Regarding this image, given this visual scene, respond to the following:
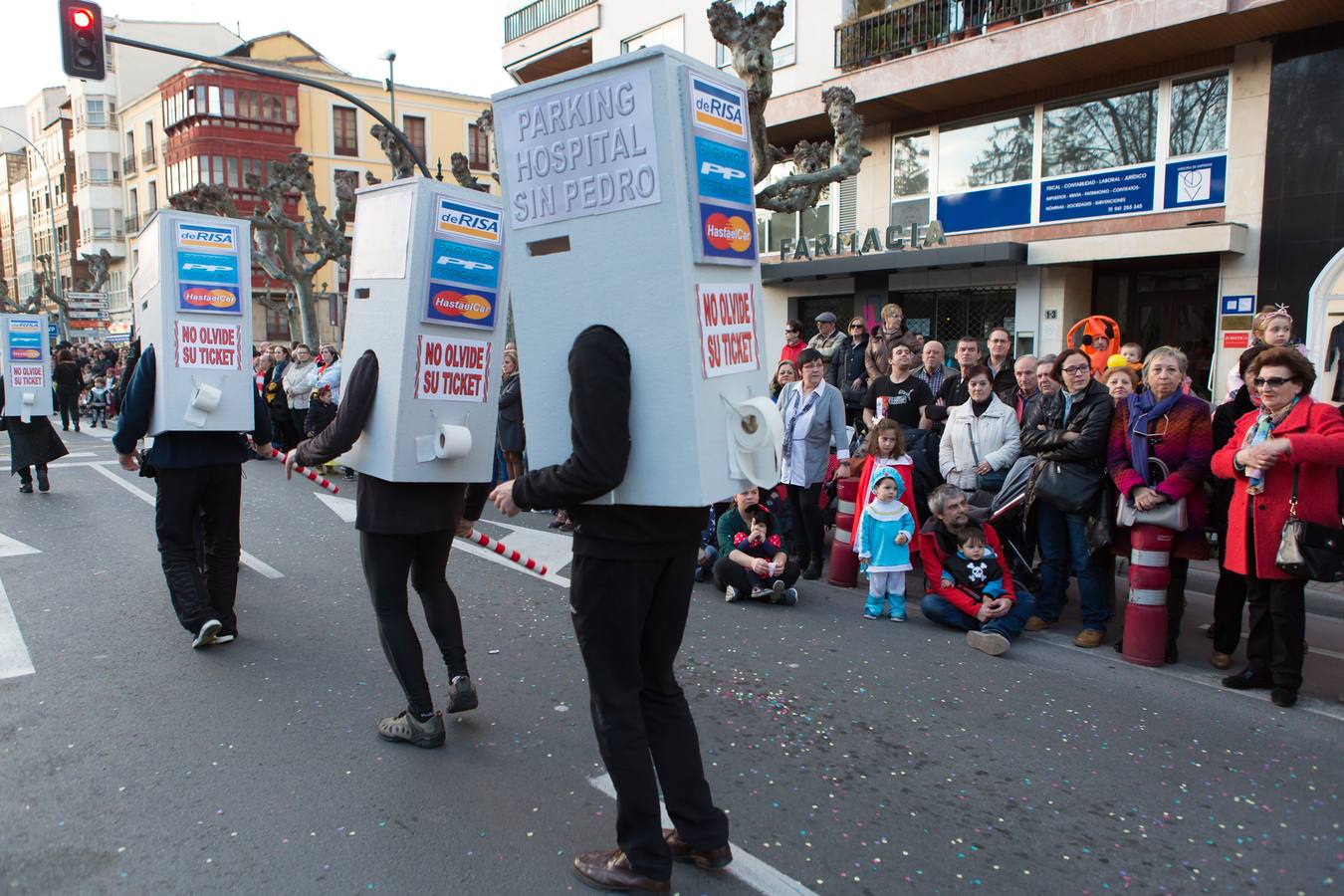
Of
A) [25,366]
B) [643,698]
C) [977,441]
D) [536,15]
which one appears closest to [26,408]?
[25,366]

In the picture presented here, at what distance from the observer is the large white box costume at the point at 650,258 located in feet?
9.61

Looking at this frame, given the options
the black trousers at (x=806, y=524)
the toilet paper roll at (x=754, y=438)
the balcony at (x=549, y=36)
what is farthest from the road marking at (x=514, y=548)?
the balcony at (x=549, y=36)

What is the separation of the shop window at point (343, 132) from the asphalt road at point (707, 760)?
51.1m

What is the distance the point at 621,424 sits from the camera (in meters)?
2.88

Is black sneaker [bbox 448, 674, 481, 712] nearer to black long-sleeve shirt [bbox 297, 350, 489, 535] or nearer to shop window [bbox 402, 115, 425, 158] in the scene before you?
black long-sleeve shirt [bbox 297, 350, 489, 535]

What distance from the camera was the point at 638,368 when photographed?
2.98 metres

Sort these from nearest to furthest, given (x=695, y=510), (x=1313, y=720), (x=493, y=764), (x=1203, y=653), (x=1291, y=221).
→ (x=695, y=510) < (x=493, y=764) < (x=1313, y=720) < (x=1203, y=653) < (x=1291, y=221)

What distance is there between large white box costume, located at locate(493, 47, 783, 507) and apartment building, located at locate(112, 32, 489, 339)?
4776 cm

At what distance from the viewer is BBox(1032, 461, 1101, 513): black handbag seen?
19.8 feet

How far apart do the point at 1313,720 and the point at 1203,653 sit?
1.16 meters

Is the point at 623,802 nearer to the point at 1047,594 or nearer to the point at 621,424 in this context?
the point at 621,424

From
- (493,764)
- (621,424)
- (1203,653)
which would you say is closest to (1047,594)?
(1203,653)

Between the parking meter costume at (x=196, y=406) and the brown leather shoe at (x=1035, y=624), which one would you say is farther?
the brown leather shoe at (x=1035, y=624)

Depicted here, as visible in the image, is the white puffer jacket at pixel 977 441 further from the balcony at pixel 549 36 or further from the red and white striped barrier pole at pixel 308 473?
the balcony at pixel 549 36
